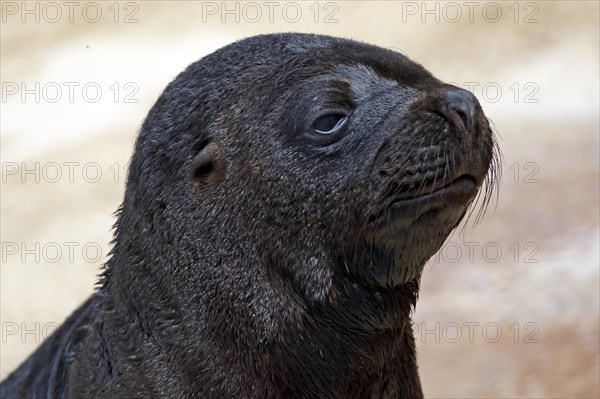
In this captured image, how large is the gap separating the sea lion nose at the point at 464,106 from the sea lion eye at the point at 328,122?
1.50 ft

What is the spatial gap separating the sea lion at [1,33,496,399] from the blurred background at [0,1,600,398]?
381 centimetres

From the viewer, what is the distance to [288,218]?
523cm

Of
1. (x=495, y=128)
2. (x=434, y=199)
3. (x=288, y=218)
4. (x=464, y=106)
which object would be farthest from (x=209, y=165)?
(x=495, y=128)

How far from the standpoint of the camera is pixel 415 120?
5066mm

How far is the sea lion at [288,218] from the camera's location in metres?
5.08

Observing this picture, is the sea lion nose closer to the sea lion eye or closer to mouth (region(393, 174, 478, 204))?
mouth (region(393, 174, 478, 204))

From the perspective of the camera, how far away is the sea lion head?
16.6 feet

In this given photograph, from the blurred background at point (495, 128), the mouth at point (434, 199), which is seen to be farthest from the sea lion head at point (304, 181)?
the blurred background at point (495, 128)

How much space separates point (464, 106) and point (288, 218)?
89 cm

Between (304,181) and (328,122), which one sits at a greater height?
(328,122)

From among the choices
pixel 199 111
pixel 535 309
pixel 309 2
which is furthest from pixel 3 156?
pixel 199 111

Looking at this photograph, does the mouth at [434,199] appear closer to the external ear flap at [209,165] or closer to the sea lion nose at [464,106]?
the sea lion nose at [464,106]

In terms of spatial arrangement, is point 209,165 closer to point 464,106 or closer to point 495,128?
point 464,106

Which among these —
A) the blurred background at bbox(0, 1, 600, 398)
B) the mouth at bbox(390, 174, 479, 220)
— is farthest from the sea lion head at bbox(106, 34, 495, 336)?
the blurred background at bbox(0, 1, 600, 398)
